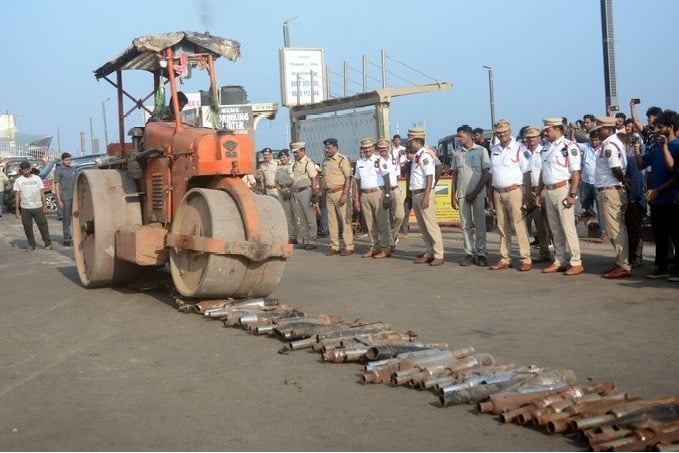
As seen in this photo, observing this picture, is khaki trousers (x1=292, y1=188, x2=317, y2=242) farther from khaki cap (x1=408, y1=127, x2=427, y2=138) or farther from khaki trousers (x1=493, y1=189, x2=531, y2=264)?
khaki trousers (x1=493, y1=189, x2=531, y2=264)

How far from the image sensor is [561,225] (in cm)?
1127

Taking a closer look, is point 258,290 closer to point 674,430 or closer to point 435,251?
point 435,251

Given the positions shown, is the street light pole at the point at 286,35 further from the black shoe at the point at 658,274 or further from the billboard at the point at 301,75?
the black shoe at the point at 658,274

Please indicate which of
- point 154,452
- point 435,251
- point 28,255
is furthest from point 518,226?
point 28,255

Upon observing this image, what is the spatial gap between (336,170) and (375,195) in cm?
93

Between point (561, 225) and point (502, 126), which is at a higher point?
point (502, 126)

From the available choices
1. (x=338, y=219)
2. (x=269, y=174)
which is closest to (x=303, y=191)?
(x=269, y=174)

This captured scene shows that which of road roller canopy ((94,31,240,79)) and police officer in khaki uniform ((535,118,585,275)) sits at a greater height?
road roller canopy ((94,31,240,79))

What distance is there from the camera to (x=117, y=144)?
1250 centimetres

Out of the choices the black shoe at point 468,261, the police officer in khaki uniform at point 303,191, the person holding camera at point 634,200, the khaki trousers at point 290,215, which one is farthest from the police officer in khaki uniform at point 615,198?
the khaki trousers at point 290,215

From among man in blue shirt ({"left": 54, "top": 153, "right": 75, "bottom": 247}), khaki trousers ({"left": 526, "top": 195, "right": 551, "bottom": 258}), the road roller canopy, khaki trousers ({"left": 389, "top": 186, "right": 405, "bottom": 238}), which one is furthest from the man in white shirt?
khaki trousers ({"left": 526, "top": 195, "right": 551, "bottom": 258})

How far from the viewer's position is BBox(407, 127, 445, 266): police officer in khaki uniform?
13.1 metres

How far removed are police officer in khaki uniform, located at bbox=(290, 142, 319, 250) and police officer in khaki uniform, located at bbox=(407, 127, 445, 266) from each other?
371cm

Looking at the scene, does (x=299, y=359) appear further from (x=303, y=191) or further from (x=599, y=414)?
(x=303, y=191)
